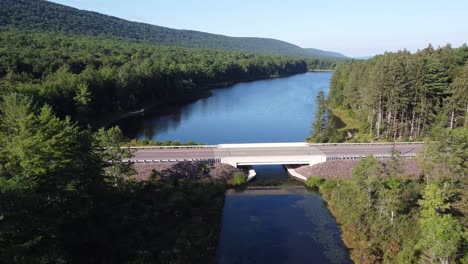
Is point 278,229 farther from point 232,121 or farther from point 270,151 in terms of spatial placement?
point 232,121

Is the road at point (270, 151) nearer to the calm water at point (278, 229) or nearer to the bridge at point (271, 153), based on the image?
the bridge at point (271, 153)

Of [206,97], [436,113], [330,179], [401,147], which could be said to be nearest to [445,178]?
[330,179]

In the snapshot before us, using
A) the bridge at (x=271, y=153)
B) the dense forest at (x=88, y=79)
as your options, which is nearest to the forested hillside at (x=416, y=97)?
the bridge at (x=271, y=153)

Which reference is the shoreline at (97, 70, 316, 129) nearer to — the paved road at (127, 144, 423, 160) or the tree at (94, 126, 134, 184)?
the paved road at (127, 144, 423, 160)

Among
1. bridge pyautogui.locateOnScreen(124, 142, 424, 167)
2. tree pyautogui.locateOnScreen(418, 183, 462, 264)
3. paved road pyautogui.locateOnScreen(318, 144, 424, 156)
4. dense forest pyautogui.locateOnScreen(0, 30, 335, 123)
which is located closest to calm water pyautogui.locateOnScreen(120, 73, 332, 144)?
dense forest pyautogui.locateOnScreen(0, 30, 335, 123)

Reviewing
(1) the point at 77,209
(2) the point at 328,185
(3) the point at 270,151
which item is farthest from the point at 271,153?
(1) the point at 77,209

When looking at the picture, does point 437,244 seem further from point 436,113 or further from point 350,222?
point 436,113
